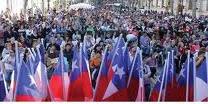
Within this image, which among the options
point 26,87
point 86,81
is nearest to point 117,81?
point 86,81

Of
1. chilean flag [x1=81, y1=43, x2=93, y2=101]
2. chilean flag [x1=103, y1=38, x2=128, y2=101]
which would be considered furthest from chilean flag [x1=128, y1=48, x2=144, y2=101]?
chilean flag [x1=81, y1=43, x2=93, y2=101]

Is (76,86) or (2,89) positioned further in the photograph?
(76,86)

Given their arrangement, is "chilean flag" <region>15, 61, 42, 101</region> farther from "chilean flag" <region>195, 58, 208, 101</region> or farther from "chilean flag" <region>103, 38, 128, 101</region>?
"chilean flag" <region>195, 58, 208, 101</region>

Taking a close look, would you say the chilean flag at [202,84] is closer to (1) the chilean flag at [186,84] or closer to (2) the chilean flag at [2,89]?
(1) the chilean flag at [186,84]

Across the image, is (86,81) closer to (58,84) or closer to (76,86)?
(76,86)

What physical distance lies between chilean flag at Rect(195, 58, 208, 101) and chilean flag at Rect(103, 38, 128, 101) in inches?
47.6

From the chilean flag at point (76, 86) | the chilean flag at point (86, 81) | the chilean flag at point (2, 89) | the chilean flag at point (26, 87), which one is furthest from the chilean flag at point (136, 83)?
the chilean flag at point (2, 89)

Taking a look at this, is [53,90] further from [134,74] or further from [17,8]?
[17,8]

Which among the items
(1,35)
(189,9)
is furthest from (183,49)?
(189,9)

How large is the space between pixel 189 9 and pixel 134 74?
6502 cm

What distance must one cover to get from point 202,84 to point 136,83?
1259mm

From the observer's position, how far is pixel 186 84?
401 inches

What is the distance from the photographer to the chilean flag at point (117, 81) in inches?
401

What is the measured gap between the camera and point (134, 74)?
1097cm
